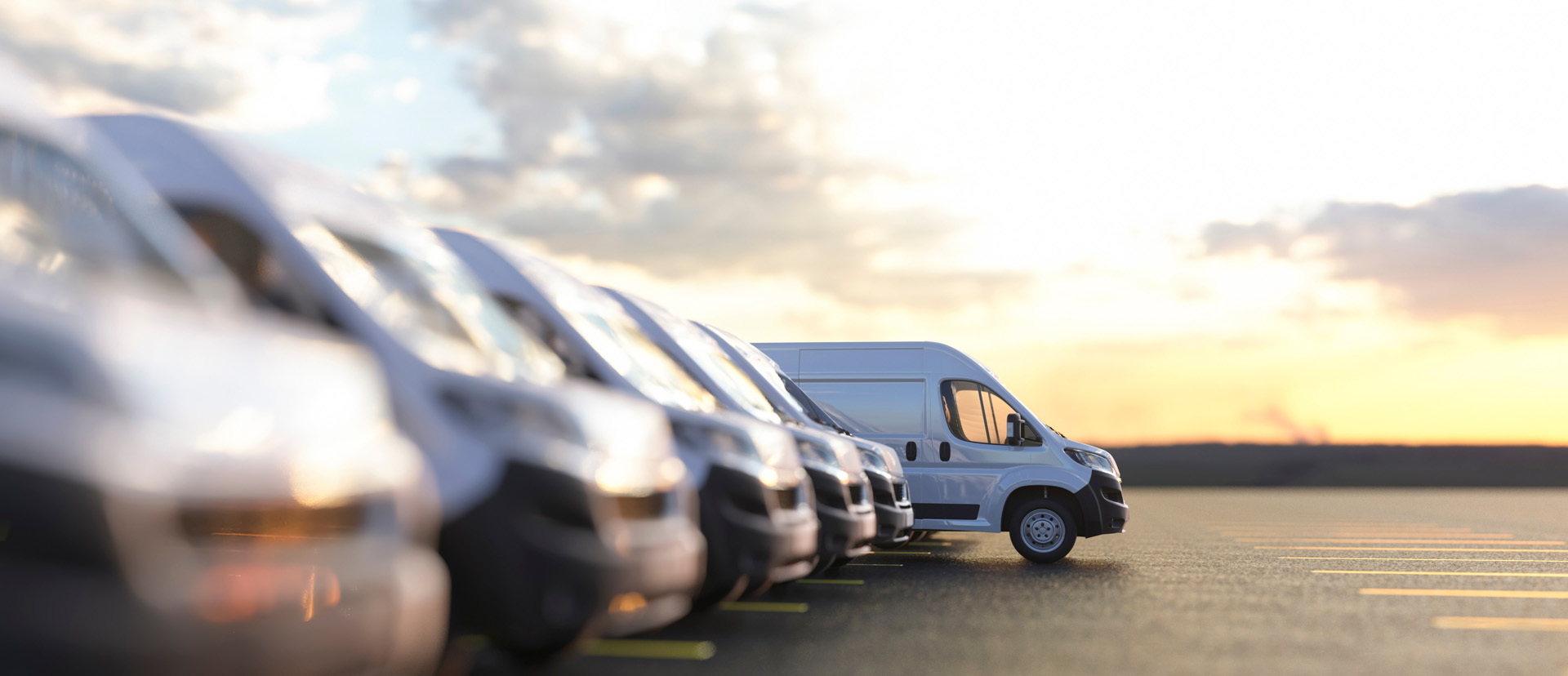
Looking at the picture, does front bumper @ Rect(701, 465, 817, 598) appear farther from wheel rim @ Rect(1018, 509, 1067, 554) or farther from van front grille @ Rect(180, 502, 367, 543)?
wheel rim @ Rect(1018, 509, 1067, 554)

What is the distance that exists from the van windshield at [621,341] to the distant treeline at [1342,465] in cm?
5592

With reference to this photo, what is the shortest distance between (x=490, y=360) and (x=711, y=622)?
291 centimetres

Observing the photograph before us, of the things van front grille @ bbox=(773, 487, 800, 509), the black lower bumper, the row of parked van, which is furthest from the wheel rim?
the black lower bumper

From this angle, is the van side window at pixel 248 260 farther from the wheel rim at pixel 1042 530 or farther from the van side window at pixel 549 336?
the wheel rim at pixel 1042 530

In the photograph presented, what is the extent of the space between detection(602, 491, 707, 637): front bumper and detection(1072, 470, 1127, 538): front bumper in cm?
817

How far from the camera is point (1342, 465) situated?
71438mm

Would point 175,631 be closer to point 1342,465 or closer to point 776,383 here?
point 776,383

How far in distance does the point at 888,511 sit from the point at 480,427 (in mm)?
5637

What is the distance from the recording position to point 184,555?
2920 millimetres

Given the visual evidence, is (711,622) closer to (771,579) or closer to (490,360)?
(771,579)

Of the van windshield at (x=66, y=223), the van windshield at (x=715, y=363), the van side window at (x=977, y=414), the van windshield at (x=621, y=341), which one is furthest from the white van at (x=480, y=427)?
the van side window at (x=977, y=414)

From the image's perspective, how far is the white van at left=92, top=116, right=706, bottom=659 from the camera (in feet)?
15.4

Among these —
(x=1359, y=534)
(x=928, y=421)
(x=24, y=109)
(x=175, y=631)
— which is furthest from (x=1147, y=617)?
(x=1359, y=534)

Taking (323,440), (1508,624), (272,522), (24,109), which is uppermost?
(24,109)
